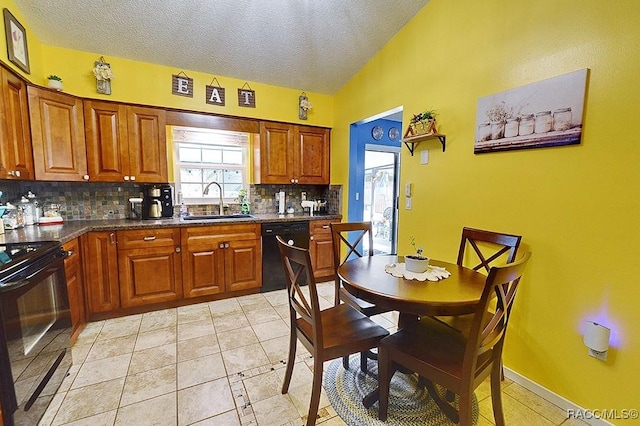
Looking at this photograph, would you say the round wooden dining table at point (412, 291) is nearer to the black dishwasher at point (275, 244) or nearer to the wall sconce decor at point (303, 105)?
the black dishwasher at point (275, 244)

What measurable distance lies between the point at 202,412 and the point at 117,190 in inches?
102

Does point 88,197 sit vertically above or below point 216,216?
above

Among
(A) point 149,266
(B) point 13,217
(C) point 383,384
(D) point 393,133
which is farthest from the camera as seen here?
(D) point 393,133

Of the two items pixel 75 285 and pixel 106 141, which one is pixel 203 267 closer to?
pixel 75 285

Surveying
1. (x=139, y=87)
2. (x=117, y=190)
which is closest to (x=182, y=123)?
(x=139, y=87)

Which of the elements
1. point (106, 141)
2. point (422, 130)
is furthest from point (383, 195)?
point (106, 141)

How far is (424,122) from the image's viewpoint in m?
2.41

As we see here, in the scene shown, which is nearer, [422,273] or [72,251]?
[422,273]

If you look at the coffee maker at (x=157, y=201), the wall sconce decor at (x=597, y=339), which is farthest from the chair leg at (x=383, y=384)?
the coffee maker at (x=157, y=201)

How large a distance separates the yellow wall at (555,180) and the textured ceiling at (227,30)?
679 mm

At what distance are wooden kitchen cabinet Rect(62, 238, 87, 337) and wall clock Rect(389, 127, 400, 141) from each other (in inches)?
162

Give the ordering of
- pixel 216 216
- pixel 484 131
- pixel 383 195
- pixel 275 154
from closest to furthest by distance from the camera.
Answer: pixel 484 131
pixel 216 216
pixel 275 154
pixel 383 195

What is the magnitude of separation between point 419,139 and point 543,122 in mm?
942

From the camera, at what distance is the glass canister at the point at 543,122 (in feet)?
5.53
